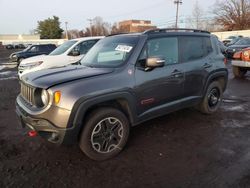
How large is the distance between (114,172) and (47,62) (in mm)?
6885

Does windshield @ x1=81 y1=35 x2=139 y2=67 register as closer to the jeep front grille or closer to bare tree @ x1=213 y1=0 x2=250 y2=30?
the jeep front grille

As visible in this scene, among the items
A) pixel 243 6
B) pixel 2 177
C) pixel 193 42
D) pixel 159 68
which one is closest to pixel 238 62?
pixel 193 42

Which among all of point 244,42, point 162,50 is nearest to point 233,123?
point 162,50

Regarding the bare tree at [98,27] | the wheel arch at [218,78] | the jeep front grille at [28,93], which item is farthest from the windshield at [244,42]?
the bare tree at [98,27]

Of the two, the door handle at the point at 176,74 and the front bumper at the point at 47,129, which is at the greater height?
the door handle at the point at 176,74

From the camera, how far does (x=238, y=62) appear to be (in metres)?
10.2

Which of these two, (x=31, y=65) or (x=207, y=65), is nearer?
A: (x=207, y=65)

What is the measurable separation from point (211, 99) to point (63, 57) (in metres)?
5.75

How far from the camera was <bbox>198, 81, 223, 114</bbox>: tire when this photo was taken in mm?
5501

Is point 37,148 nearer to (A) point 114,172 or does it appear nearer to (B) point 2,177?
(B) point 2,177

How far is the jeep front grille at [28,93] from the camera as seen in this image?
3.66 m

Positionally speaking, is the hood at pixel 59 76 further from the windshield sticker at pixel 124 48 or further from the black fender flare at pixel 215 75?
the black fender flare at pixel 215 75

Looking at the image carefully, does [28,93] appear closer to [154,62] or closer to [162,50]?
[154,62]

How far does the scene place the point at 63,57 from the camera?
30.6ft
